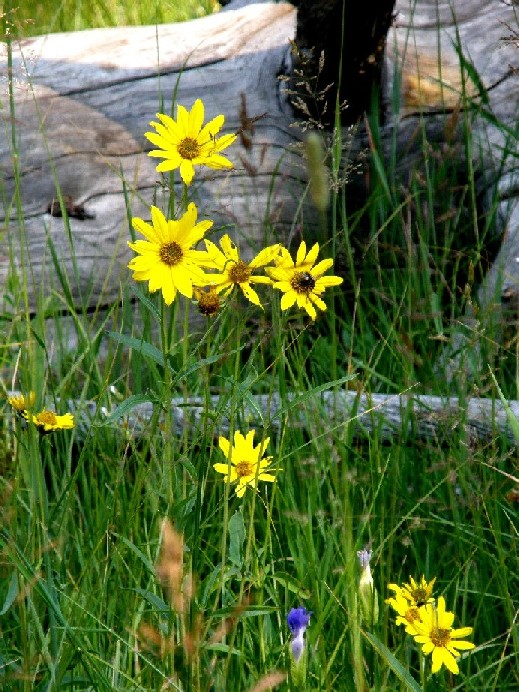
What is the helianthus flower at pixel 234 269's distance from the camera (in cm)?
99

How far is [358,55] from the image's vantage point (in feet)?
8.05

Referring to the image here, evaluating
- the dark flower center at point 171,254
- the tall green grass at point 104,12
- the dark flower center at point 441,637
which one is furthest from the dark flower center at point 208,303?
the tall green grass at point 104,12

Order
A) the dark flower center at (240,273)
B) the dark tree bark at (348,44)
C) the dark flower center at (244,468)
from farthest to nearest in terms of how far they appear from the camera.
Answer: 1. the dark tree bark at (348,44)
2. the dark flower center at (244,468)
3. the dark flower center at (240,273)

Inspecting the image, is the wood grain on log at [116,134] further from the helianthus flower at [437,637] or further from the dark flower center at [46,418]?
the helianthus flower at [437,637]

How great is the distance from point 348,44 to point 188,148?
1576 mm

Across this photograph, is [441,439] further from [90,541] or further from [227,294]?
[227,294]

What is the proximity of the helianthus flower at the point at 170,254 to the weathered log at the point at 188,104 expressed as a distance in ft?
4.70

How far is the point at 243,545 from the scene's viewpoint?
116 cm

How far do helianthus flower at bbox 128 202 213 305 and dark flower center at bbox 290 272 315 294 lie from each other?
153 mm

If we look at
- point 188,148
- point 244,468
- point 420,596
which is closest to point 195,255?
point 188,148

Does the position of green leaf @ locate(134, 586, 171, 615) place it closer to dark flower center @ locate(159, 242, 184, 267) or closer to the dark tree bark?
dark flower center @ locate(159, 242, 184, 267)

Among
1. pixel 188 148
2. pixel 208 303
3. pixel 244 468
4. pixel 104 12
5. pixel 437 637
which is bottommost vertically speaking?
pixel 437 637

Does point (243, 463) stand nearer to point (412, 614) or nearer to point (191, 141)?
point (412, 614)

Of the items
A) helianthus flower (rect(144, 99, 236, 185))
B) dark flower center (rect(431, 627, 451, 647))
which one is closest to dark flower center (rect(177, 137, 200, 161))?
helianthus flower (rect(144, 99, 236, 185))
